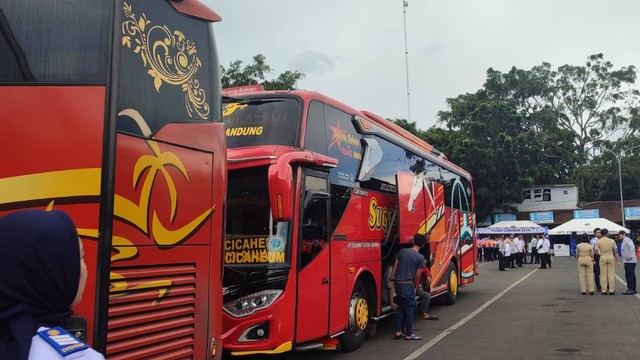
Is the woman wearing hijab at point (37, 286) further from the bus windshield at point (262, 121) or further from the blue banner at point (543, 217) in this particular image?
the blue banner at point (543, 217)

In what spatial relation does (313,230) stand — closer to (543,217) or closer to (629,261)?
(629,261)

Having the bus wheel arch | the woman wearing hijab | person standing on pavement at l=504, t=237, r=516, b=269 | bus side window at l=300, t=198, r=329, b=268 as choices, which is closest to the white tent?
person standing on pavement at l=504, t=237, r=516, b=269

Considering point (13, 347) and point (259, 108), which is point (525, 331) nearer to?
point (259, 108)

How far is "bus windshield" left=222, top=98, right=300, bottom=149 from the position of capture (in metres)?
6.73

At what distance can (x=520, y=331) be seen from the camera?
29.8ft

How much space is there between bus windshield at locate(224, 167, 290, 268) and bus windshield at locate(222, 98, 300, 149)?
60 cm

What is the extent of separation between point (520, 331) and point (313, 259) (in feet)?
15.2

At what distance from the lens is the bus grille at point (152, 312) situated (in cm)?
334

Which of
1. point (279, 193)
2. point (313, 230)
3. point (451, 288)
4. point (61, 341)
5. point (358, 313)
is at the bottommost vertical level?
point (451, 288)

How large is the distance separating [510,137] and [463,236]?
28.6 m

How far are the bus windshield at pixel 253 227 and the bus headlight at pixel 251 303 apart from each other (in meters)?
0.35

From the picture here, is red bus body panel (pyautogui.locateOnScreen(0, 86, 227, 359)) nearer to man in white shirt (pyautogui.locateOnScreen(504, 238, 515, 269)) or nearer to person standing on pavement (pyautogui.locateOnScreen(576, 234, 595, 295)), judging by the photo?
person standing on pavement (pyautogui.locateOnScreen(576, 234, 595, 295))

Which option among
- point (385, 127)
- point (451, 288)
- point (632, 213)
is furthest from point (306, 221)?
point (632, 213)

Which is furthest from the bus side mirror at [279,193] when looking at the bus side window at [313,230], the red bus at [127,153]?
the bus side window at [313,230]
